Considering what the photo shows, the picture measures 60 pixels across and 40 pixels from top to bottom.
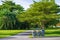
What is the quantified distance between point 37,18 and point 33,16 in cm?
81

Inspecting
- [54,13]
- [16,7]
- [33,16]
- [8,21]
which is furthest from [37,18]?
[16,7]

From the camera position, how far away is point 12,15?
5875 centimetres

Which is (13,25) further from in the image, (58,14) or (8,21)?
(58,14)

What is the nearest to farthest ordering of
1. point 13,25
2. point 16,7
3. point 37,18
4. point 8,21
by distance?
point 37,18 < point 8,21 < point 13,25 < point 16,7

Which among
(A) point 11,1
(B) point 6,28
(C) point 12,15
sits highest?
(A) point 11,1

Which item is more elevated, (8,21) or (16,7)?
(16,7)

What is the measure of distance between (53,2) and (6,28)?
24.9m

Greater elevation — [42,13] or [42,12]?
[42,12]

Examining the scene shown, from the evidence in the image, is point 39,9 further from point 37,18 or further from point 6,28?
point 6,28

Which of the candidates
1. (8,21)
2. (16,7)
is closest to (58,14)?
(8,21)

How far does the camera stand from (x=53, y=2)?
122 feet

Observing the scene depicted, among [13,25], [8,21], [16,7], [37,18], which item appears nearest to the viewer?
[37,18]

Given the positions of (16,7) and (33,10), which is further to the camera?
(16,7)

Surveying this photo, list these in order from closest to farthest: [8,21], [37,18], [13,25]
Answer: [37,18], [8,21], [13,25]
